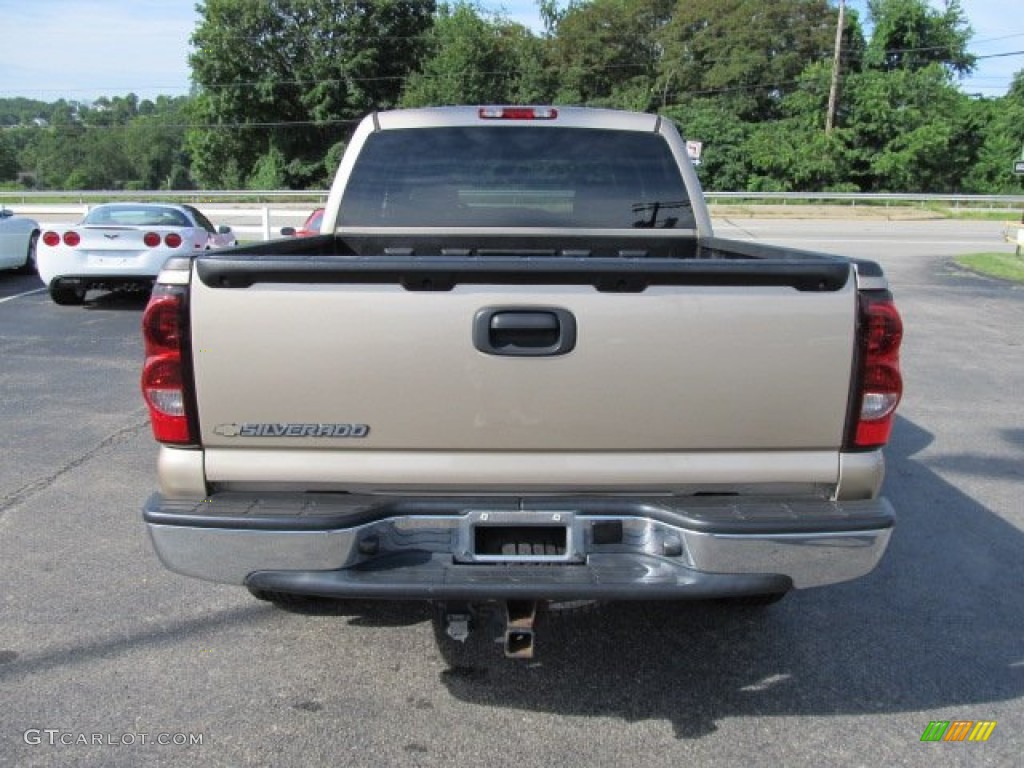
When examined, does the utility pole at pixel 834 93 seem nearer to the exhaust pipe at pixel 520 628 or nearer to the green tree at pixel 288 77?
the green tree at pixel 288 77

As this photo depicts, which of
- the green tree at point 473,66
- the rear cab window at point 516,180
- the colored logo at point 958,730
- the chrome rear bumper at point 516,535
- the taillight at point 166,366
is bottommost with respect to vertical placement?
the colored logo at point 958,730

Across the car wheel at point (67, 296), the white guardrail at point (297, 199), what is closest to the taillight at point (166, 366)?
the car wheel at point (67, 296)

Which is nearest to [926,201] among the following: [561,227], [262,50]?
[262,50]

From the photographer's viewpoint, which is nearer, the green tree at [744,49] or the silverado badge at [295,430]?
the silverado badge at [295,430]

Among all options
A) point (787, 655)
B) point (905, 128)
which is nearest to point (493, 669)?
point (787, 655)

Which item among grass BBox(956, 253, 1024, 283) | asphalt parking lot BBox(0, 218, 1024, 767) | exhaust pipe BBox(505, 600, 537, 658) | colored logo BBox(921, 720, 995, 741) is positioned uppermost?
exhaust pipe BBox(505, 600, 537, 658)

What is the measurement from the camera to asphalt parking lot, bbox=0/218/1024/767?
282 centimetres

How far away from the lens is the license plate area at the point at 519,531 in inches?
104

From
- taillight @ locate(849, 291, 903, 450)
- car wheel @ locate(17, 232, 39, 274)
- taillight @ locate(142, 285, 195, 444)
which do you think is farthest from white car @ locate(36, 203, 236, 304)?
taillight @ locate(849, 291, 903, 450)

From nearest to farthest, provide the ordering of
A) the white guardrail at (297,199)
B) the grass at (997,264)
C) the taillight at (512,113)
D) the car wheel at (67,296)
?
the taillight at (512,113)
the car wheel at (67,296)
the grass at (997,264)
the white guardrail at (297,199)

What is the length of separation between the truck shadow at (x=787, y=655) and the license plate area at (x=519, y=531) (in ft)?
2.34

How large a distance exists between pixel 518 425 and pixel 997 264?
62.2 feet

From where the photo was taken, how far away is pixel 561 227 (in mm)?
4508

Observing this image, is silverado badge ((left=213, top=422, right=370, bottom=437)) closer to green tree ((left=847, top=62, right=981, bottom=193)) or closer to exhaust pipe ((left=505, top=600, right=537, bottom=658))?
exhaust pipe ((left=505, top=600, right=537, bottom=658))
